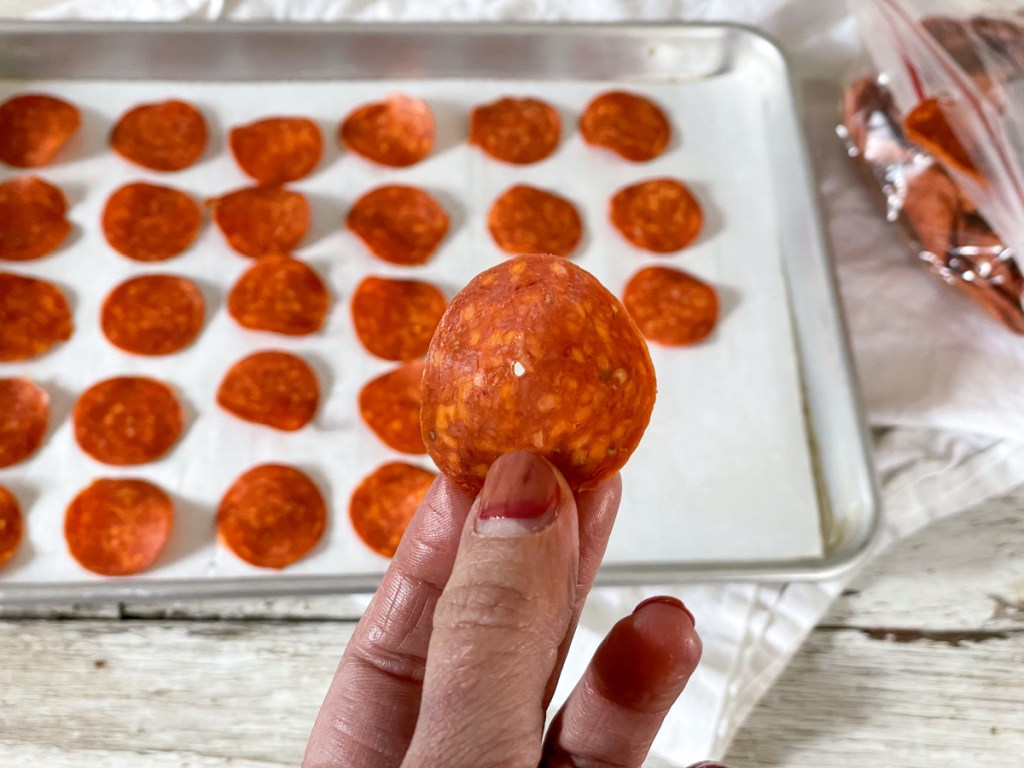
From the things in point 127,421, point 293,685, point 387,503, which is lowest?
point 293,685

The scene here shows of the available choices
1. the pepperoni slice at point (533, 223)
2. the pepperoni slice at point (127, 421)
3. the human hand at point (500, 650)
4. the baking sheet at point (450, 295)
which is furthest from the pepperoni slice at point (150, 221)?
the human hand at point (500, 650)

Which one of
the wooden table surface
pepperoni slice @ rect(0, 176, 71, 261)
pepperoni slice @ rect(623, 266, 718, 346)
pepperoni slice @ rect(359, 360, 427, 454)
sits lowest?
the wooden table surface

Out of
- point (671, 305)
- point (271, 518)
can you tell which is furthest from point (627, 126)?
point (271, 518)

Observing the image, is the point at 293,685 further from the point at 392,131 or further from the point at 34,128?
the point at 34,128

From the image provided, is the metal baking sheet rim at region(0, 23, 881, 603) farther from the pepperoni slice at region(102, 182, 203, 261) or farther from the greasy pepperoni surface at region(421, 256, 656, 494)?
→ the greasy pepperoni surface at region(421, 256, 656, 494)

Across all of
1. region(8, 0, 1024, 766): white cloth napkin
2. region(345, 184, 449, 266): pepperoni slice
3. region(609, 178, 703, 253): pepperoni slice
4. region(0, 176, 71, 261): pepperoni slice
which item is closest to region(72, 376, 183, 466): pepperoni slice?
region(0, 176, 71, 261): pepperoni slice

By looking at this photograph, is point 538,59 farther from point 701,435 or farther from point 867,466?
point 867,466
